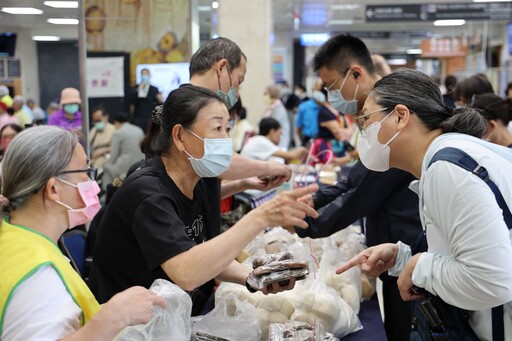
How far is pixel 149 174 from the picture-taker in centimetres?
217

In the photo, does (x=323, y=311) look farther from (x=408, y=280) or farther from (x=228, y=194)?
(x=228, y=194)

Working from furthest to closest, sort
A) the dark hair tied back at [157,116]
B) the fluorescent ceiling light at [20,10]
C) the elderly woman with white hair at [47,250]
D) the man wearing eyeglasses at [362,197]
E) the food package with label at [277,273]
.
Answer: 1. the fluorescent ceiling light at [20,10]
2. the man wearing eyeglasses at [362,197]
3. the dark hair tied back at [157,116]
4. the food package with label at [277,273]
5. the elderly woman with white hair at [47,250]

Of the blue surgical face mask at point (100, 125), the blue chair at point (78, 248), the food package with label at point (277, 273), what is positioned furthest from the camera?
the blue surgical face mask at point (100, 125)

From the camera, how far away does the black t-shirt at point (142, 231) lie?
1993mm

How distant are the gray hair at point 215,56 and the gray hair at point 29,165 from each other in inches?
63.7

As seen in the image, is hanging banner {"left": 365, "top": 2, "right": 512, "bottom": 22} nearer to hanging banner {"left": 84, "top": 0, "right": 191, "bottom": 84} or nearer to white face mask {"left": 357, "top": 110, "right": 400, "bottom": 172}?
hanging banner {"left": 84, "top": 0, "right": 191, "bottom": 84}

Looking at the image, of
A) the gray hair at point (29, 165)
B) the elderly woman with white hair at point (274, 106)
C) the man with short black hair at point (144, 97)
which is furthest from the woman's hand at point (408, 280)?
the elderly woman with white hair at point (274, 106)

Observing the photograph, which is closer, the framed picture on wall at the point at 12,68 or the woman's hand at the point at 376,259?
the woman's hand at the point at 376,259

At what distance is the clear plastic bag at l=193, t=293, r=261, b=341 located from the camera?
2131 mm

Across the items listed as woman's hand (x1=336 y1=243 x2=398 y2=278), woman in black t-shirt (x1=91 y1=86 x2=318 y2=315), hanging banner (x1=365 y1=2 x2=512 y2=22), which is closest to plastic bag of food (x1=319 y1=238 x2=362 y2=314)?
woman's hand (x1=336 y1=243 x2=398 y2=278)

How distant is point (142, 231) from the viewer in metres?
2.02

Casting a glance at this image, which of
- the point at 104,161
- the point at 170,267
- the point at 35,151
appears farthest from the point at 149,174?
the point at 104,161

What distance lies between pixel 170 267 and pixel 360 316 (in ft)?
3.48

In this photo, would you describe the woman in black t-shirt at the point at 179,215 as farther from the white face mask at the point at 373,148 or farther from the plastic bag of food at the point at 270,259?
the white face mask at the point at 373,148
